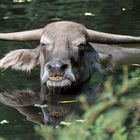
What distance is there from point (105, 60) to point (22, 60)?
106 cm

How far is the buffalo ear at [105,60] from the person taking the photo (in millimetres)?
8234

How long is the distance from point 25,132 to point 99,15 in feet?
18.9

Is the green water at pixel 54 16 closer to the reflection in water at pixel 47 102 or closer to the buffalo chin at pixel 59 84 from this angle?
the reflection in water at pixel 47 102

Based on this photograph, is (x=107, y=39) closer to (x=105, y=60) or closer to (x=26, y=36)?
(x=105, y=60)

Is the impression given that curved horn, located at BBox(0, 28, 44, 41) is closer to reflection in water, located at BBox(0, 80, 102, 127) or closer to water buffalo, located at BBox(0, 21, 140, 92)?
water buffalo, located at BBox(0, 21, 140, 92)

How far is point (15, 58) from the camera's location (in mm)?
8102

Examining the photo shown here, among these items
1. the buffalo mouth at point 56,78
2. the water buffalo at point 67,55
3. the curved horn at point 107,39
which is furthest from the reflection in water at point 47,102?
the curved horn at point 107,39

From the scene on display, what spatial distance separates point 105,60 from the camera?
27.1 feet

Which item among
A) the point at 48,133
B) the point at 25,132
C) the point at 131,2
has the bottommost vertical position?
the point at 131,2

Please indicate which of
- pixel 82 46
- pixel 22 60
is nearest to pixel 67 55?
pixel 82 46

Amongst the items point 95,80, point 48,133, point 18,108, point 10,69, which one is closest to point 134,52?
point 95,80

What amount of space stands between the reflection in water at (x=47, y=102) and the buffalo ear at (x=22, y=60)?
0.48 meters

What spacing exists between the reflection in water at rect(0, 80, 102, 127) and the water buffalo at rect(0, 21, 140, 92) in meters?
0.14

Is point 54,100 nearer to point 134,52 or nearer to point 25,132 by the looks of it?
point 25,132
